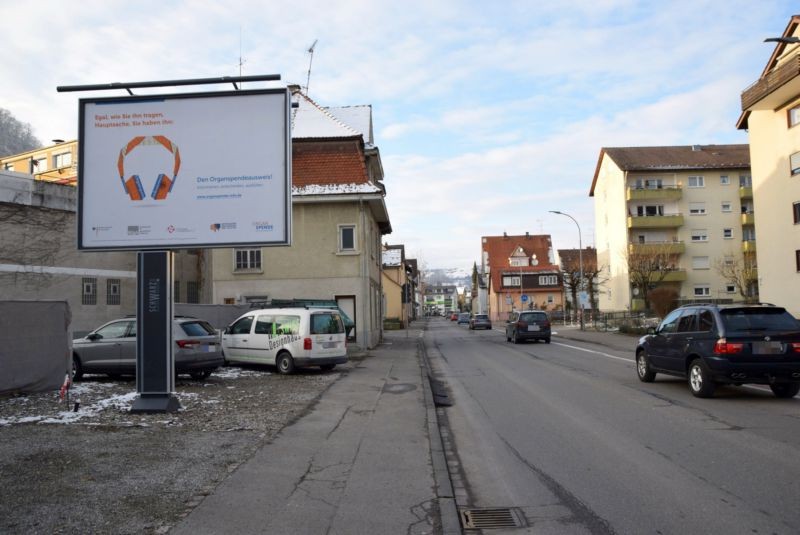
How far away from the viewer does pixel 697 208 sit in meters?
58.5

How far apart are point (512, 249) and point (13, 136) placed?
64.3 m

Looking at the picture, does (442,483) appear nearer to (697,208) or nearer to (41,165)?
(697,208)

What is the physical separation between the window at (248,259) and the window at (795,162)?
2495 cm

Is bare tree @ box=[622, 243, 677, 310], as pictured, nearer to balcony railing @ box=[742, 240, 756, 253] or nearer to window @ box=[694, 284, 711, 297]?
Result: window @ box=[694, 284, 711, 297]

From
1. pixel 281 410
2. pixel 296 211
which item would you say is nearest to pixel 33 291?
pixel 296 211

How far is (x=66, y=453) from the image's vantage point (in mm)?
7383

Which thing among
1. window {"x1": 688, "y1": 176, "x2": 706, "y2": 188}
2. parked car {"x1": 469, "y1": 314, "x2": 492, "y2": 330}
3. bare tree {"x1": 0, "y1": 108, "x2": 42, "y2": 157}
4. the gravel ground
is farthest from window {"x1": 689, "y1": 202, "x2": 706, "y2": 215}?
bare tree {"x1": 0, "y1": 108, "x2": 42, "y2": 157}

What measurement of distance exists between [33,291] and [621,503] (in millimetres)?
25074

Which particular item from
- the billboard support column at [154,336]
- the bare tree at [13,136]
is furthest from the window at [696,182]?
the bare tree at [13,136]

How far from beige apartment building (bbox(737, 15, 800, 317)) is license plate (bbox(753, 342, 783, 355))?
22484 mm

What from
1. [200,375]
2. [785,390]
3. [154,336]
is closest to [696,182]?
[785,390]

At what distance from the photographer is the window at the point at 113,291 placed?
29391 mm

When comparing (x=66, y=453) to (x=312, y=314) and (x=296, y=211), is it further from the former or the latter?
(x=296, y=211)

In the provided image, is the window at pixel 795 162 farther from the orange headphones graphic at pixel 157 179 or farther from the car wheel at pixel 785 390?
the orange headphones graphic at pixel 157 179
